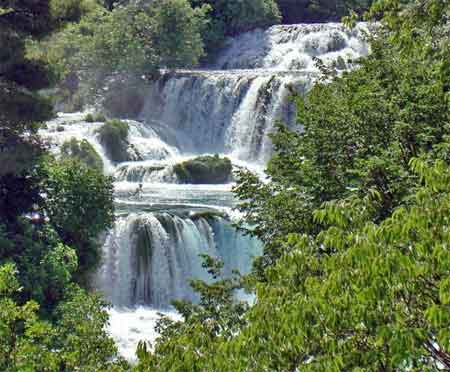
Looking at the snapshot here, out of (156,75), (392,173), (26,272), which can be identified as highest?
(156,75)

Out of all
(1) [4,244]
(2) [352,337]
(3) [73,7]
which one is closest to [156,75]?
(3) [73,7]

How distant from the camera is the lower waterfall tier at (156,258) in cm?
1484

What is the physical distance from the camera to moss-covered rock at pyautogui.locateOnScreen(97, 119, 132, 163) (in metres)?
23.7

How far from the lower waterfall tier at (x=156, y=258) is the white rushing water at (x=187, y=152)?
0.02m

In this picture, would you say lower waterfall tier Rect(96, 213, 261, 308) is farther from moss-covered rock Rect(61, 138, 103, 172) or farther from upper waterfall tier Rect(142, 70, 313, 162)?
upper waterfall tier Rect(142, 70, 313, 162)

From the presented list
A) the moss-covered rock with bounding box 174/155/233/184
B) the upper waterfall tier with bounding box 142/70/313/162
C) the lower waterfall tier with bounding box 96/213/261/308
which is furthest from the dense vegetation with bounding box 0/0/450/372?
the upper waterfall tier with bounding box 142/70/313/162

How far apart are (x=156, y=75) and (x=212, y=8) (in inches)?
313

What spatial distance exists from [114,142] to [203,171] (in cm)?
374

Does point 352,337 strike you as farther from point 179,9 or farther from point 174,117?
point 179,9

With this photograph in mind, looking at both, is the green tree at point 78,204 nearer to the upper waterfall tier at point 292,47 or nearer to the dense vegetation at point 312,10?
the upper waterfall tier at point 292,47

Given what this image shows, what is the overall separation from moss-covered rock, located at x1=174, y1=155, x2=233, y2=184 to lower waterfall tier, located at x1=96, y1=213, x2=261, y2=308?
6419 millimetres

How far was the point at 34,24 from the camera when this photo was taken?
13719 mm

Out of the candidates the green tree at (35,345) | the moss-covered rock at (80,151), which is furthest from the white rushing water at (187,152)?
the green tree at (35,345)

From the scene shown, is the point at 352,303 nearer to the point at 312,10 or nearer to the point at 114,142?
the point at 114,142
